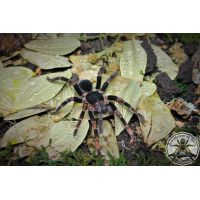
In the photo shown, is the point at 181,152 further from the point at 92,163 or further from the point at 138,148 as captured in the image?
the point at 92,163

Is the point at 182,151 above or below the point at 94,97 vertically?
below

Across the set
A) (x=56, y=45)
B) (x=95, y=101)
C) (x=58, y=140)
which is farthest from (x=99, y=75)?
(x=58, y=140)

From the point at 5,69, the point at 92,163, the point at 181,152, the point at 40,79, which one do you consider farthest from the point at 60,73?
the point at 181,152

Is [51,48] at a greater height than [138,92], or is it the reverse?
[51,48]

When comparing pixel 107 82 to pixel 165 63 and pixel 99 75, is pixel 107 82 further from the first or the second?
pixel 165 63

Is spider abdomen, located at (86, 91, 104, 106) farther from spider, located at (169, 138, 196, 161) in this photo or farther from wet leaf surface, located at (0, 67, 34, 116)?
spider, located at (169, 138, 196, 161)

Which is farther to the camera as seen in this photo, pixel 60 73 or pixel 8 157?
pixel 60 73
